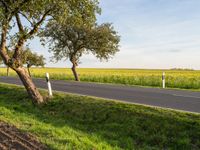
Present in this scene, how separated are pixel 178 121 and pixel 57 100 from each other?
270 inches

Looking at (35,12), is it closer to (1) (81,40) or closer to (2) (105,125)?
(2) (105,125)

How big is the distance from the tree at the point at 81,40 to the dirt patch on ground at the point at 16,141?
74.8ft

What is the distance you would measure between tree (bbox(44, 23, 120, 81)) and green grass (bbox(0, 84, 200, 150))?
18125 mm

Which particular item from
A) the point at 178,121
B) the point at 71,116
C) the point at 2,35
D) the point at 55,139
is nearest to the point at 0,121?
the point at 71,116

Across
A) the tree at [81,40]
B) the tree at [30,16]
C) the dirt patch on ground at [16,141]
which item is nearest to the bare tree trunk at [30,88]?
the tree at [30,16]

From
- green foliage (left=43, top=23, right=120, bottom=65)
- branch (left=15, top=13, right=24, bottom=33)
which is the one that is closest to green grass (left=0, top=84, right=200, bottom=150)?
branch (left=15, top=13, right=24, bottom=33)

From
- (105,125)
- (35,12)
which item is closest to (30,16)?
(35,12)

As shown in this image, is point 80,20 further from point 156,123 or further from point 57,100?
point 156,123

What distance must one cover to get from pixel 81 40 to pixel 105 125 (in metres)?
22.5

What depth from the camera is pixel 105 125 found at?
10.9 meters

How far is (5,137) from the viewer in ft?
29.8

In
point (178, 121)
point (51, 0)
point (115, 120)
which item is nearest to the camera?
point (178, 121)

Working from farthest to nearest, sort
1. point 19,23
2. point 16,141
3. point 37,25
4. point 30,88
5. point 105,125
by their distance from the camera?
point 30,88 → point 19,23 → point 37,25 → point 105,125 → point 16,141

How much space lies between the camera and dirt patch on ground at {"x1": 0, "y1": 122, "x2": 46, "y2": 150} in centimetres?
801
